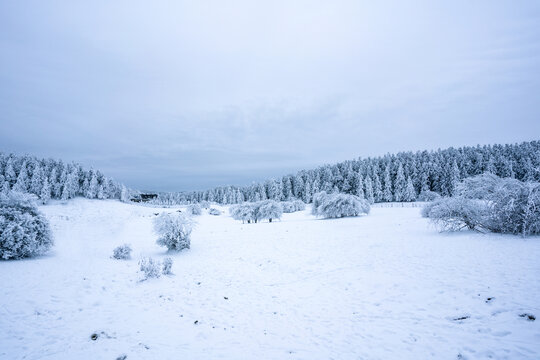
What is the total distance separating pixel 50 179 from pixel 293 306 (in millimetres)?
68500

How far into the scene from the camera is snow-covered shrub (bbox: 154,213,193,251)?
16641 millimetres

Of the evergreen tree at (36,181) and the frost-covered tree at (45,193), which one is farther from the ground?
the evergreen tree at (36,181)

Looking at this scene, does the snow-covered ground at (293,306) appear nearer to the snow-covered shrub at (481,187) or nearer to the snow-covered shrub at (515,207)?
the snow-covered shrub at (515,207)

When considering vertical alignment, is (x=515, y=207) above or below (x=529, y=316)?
above

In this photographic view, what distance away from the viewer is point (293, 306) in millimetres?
8125

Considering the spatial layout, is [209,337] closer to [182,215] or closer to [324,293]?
[324,293]

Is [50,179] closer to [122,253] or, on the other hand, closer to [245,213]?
[245,213]

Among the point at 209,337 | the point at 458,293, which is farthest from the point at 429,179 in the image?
the point at 209,337

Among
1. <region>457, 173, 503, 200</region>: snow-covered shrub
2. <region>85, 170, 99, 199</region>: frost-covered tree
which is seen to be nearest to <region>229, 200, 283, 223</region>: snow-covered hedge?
<region>457, 173, 503, 200</region>: snow-covered shrub

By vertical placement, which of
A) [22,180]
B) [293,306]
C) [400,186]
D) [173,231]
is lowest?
[293,306]

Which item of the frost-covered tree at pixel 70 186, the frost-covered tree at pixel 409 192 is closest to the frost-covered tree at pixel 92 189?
the frost-covered tree at pixel 70 186

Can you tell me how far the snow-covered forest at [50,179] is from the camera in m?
52.6

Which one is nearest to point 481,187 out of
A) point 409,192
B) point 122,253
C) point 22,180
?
point 122,253

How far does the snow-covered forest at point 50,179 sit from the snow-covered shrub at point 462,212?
67045 millimetres
